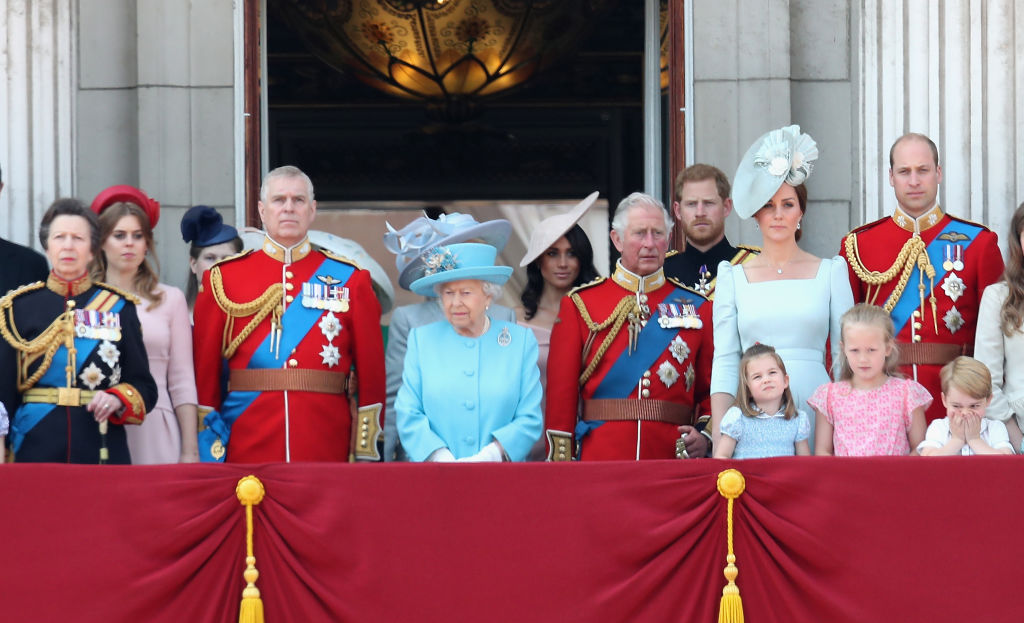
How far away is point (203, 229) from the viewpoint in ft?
21.7

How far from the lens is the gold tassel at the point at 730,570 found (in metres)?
4.93

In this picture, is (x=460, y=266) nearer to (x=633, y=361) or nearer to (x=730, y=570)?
(x=633, y=361)

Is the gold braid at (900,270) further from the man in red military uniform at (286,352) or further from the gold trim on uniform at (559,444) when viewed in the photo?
the man in red military uniform at (286,352)

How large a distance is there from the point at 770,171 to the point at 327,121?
7.37 metres

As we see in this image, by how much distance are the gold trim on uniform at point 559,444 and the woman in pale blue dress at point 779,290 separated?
510mm

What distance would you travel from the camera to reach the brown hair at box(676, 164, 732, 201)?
21.9 feet

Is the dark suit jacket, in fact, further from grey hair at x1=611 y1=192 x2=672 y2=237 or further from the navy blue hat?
grey hair at x1=611 y1=192 x2=672 y2=237

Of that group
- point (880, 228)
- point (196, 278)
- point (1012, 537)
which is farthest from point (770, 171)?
point (196, 278)

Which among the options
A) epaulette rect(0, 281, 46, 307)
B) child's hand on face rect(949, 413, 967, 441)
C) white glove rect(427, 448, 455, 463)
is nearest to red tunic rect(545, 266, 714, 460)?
white glove rect(427, 448, 455, 463)

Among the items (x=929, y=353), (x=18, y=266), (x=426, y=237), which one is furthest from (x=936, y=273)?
(x=18, y=266)

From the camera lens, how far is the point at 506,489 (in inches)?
198

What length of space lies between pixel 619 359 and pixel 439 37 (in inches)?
219

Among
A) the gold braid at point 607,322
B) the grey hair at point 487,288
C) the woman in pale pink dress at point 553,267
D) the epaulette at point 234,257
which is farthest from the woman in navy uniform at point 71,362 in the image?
the woman in pale pink dress at point 553,267

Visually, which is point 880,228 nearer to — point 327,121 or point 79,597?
point 79,597
